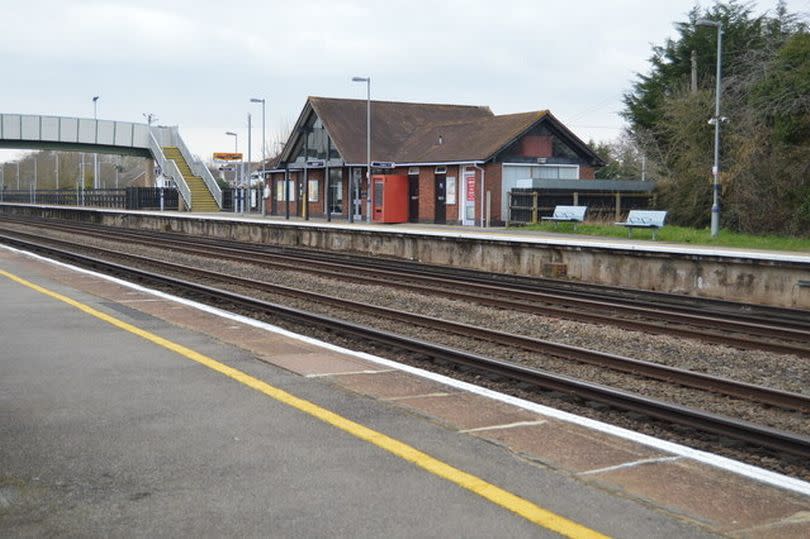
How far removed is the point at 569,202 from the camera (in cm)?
3422

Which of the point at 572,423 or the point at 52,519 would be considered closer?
the point at 52,519

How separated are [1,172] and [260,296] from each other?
490 ft

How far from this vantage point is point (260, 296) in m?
16.1

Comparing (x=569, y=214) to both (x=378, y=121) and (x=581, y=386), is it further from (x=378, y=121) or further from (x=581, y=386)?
(x=581, y=386)

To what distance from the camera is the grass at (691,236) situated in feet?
79.7

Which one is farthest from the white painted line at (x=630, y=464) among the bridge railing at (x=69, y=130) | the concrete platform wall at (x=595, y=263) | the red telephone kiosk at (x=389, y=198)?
the bridge railing at (x=69, y=130)

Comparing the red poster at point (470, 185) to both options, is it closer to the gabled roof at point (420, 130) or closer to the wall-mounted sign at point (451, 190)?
the gabled roof at point (420, 130)

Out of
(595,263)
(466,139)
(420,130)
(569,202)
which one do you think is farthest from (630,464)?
(420,130)

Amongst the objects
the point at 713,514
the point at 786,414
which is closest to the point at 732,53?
the point at 786,414

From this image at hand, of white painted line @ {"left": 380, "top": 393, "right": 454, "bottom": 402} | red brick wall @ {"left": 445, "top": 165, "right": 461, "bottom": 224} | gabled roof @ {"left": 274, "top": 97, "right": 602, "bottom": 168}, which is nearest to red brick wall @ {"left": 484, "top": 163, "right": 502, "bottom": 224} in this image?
gabled roof @ {"left": 274, "top": 97, "right": 602, "bottom": 168}

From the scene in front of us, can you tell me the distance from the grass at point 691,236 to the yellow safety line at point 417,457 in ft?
62.2

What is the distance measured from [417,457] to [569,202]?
97.1 feet

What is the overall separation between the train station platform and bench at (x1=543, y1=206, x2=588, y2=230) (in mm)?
23347

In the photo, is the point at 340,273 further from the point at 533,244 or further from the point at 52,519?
the point at 52,519
